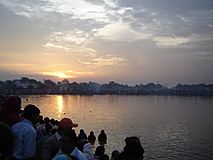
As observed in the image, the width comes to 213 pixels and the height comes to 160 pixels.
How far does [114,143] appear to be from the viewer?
33438mm

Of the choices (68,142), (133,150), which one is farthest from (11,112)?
(133,150)

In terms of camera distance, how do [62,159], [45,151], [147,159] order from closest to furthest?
[62,159] < [45,151] < [147,159]

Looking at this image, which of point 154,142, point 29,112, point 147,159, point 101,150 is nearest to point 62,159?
point 29,112

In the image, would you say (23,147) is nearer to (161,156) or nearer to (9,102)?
(9,102)

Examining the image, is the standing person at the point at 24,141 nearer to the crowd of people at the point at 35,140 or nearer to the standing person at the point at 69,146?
the crowd of people at the point at 35,140

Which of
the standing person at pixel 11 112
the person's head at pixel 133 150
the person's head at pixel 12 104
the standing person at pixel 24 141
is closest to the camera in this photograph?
the person's head at pixel 133 150

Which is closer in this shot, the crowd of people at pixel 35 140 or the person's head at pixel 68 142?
the crowd of people at pixel 35 140

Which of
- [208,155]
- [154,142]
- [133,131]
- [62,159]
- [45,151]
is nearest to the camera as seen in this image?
[62,159]

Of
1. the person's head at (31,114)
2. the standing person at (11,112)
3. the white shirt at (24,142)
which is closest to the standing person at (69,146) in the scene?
the white shirt at (24,142)

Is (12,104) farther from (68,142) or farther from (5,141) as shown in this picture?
(5,141)

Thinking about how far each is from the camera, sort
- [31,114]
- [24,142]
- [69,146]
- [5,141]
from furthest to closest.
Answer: [31,114] < [24,142] < [69,146] < [5,141]

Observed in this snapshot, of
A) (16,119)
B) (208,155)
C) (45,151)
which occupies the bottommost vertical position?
(208,155)

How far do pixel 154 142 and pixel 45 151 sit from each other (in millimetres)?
31342

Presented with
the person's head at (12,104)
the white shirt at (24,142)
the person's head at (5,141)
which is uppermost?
the person's head at (12,104)
